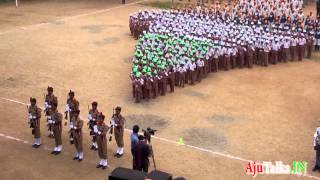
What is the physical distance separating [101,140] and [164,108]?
14.7 feet

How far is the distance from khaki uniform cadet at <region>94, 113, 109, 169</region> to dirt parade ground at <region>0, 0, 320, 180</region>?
0.30m

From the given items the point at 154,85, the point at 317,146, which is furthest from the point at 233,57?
the point at 317,146

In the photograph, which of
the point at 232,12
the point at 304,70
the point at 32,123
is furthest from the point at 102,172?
the point at 232,12

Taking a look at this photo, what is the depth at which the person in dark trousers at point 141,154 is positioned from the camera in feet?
39.1

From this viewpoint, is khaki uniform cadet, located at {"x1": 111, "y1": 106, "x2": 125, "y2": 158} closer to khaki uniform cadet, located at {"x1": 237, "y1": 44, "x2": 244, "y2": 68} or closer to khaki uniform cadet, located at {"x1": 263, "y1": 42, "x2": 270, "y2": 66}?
khaki uniform cadet, located at {"x1": 237, "y1": 44, "x2": 244, "y2": 68}

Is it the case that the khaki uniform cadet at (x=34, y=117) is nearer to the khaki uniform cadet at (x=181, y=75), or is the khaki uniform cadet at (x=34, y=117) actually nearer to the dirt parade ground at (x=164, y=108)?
the dirt parade ground at (x=164, y=108)

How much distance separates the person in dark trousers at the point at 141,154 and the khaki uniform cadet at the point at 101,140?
1.12m

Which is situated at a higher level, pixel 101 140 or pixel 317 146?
pixel 101 140

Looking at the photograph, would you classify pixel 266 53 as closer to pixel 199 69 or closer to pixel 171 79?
pixel 199 69

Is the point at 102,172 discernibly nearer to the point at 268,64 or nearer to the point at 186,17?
the point at 268,64

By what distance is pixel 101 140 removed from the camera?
42.1 ft

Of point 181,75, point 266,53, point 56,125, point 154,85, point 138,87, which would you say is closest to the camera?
point 56,125

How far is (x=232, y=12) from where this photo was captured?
27172 mm

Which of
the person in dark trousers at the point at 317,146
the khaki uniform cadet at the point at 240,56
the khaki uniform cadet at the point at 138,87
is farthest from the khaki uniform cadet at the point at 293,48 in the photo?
the person in dark trousers at the point at 317,146
